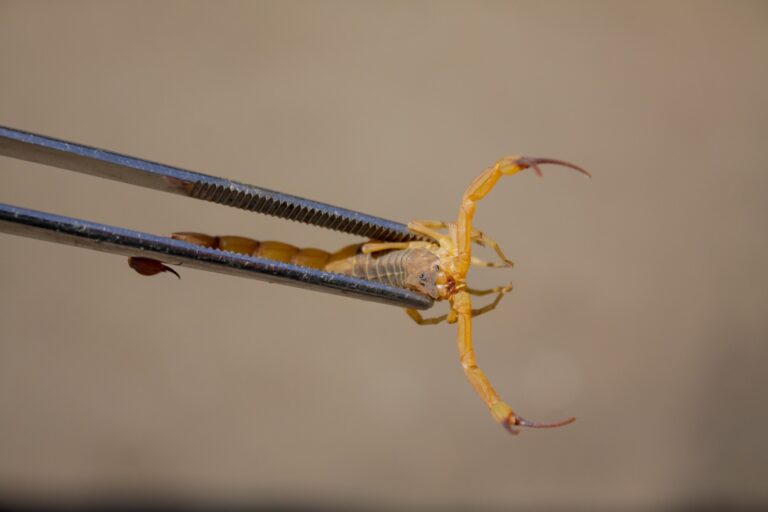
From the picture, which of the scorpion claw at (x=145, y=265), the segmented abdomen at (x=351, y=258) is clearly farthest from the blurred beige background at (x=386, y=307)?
the scorpion claw at (x=145, y=265)

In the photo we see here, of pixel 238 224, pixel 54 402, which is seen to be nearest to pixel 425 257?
pixel 238 224

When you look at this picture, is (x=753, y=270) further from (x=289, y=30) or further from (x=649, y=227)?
(x=289, y=30)

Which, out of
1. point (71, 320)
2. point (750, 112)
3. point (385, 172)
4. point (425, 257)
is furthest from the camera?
point (750, 112)

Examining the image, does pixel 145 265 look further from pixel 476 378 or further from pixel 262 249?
pixel 476 378

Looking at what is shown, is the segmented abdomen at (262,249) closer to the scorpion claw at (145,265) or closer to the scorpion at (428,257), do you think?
the scorpion at (428,257)

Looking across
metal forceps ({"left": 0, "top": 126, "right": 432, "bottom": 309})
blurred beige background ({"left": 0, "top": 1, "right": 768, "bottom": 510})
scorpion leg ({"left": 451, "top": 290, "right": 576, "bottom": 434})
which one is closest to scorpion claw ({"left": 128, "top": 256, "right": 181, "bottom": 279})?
metal forceps ({"left": 0, "top": 126, "right": 432, "bottom": 309})

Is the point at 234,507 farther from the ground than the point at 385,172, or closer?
closer

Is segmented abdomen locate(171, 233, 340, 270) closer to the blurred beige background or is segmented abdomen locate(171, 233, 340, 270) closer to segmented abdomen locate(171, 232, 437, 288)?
segmented abdomen locate(171, 232, 437, 288)
